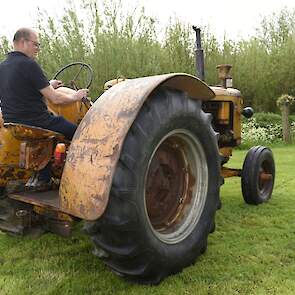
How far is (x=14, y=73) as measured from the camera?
9.04ft

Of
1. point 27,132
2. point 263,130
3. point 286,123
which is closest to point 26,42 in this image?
point 27,132

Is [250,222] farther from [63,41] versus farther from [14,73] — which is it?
[63,41]

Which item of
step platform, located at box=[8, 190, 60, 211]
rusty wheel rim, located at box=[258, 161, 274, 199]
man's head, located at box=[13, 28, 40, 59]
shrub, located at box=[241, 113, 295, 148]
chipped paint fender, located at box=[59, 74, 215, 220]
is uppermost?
man's head, located at box=[13, 28, 40, 59]

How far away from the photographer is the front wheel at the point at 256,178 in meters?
4.30

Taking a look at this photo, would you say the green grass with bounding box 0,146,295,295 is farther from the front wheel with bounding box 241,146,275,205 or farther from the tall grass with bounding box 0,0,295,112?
the tall grass with bounding box 0,0,295,112

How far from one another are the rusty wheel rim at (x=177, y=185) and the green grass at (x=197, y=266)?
31 cm

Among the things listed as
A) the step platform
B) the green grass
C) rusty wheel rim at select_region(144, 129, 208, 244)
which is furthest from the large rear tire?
the step platform

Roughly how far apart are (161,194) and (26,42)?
142 cm

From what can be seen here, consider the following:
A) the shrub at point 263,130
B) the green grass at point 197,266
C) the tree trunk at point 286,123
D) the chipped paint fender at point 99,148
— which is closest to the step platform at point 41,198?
the chipped paint fender at point 99,148

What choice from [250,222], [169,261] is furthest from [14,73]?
[250,222]

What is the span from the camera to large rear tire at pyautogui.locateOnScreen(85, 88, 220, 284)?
211cm

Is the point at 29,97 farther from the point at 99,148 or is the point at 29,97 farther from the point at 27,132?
the point at 99,148

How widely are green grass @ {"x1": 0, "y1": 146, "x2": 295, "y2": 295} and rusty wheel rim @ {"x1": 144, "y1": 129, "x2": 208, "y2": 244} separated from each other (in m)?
0.31

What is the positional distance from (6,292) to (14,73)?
1.36 metres
